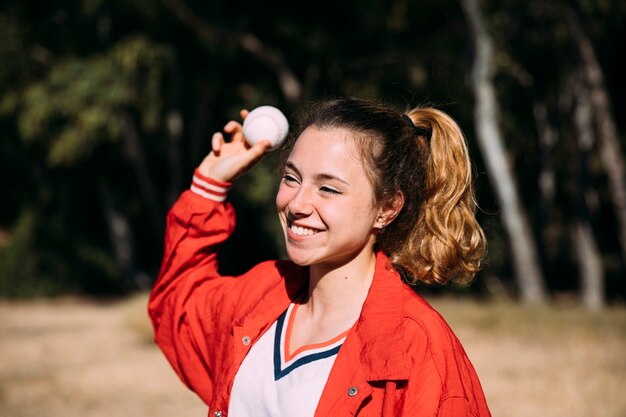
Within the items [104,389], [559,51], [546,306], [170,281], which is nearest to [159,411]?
[104,389]

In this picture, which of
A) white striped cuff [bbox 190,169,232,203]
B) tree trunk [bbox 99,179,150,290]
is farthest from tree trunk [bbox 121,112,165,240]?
white striped cuff [bbox 190,169,232,203]

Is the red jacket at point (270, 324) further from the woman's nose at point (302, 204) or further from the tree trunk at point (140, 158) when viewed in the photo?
the tree trunk at point (140, 158)

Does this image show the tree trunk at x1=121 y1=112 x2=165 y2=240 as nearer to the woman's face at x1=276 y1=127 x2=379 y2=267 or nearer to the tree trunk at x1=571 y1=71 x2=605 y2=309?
the tree trunk at x1=571 y1=71 x2=605 y2=309

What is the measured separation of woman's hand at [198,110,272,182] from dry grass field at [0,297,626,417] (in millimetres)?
5101

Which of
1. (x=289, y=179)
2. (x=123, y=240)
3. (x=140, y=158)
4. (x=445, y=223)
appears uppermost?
(x=140, y=158)

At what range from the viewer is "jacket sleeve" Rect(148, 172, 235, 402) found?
2826 millimetres

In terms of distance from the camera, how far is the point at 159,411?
25.7 feet

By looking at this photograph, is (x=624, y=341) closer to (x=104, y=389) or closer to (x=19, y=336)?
(x=104, y=389)

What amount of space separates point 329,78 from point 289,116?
127cm

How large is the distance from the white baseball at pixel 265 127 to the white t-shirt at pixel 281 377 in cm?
79

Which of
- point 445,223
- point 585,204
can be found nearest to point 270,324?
point 445,223

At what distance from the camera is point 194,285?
9.42 feet

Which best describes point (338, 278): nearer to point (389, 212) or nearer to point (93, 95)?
point (389, 212)

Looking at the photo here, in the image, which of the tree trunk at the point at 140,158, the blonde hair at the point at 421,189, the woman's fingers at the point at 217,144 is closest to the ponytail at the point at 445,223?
the blonde hair at the point at 421,189
